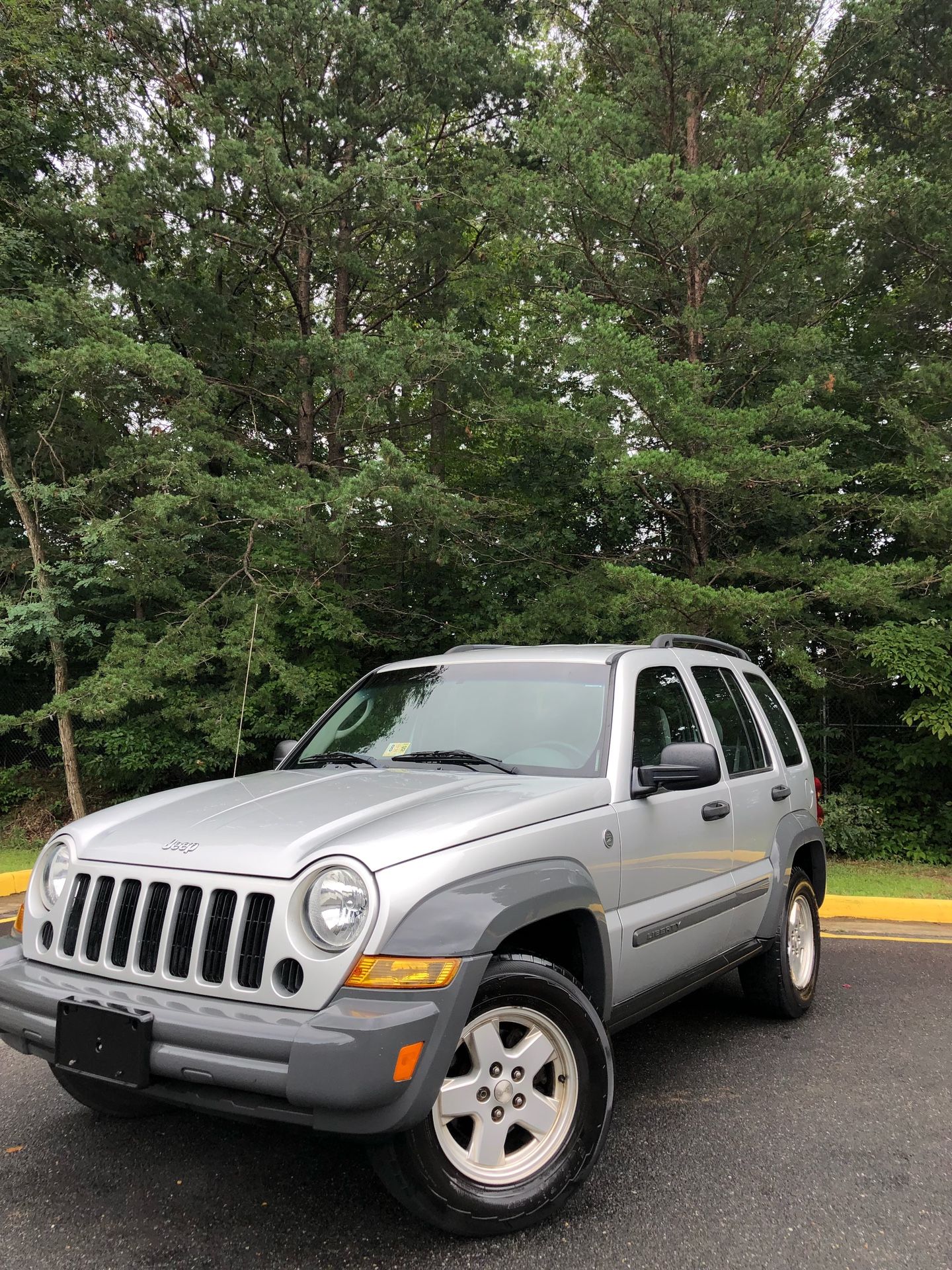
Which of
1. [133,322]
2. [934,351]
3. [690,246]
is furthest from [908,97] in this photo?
[133,322]

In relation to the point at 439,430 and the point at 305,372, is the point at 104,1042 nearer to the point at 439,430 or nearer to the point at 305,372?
the point at 305,372

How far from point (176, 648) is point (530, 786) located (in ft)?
30.8

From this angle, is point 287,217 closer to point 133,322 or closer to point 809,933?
point 133,322

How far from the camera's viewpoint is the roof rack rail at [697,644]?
4.47 m

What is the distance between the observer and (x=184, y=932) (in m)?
2.64

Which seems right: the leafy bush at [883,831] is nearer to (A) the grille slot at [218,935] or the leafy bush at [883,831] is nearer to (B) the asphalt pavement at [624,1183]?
(B) the asphalt pavement at [624,1183]

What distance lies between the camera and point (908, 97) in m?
13.3

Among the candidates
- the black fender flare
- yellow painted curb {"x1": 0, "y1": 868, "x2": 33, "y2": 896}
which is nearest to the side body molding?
the black fender flare

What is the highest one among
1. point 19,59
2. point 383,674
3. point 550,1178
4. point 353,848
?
point 19,59

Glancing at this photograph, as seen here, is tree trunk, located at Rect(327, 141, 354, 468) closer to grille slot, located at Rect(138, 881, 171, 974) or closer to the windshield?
the windshield

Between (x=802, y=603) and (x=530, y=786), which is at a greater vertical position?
(x=802, y=603)

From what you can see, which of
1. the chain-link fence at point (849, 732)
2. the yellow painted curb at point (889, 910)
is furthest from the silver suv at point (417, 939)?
the chain-link fence at point (849, 732)

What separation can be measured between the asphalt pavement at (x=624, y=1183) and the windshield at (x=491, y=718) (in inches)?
→ 56.8

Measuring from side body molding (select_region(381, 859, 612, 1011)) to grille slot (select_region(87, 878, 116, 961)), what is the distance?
1012 millimetres
